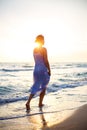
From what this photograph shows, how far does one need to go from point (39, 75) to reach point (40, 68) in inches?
7.5

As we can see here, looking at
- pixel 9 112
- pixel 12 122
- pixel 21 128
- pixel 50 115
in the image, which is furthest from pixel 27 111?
pixel 21 128

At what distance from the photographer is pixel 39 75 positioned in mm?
6988

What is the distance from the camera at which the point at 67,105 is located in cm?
703

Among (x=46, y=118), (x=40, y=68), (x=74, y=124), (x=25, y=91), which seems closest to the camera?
(x=74, y=124)

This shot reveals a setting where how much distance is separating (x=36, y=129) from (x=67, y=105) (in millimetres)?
2747

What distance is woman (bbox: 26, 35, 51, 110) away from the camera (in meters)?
6.85

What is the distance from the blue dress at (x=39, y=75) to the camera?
692 cm

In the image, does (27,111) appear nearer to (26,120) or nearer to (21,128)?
(26,120)

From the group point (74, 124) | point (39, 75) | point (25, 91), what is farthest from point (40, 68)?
point (25, 91)

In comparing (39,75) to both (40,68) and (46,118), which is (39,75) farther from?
(46,118)

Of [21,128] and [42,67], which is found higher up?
[42,67]

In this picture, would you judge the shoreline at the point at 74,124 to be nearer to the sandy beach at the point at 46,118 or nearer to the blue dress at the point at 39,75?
the sandy beach at the point at 46,118

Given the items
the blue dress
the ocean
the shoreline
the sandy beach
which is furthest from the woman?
the shoreline

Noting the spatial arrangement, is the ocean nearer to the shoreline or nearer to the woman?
the woman
